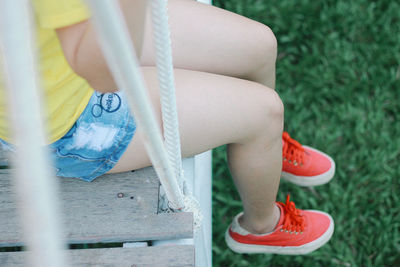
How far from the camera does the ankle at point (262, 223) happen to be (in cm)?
148

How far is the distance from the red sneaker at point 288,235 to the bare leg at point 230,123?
0.32 metres

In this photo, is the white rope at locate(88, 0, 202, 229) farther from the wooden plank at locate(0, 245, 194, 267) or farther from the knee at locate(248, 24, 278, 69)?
the knee at locate(248, 24, 278, 69)

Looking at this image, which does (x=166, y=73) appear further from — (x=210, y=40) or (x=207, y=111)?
(x=210, y=40)

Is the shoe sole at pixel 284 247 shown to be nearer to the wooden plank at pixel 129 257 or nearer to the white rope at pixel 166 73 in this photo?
the wooden plank at pixel 129 257

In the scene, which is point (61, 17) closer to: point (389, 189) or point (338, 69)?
point (389, 189)

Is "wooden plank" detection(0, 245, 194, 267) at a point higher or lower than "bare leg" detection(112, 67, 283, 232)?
lower

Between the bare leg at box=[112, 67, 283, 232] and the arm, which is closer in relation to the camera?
the arm

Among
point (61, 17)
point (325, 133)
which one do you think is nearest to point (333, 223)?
point (325, 133)

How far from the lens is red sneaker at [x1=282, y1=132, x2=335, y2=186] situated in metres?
1.70

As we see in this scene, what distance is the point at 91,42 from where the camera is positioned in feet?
2.20

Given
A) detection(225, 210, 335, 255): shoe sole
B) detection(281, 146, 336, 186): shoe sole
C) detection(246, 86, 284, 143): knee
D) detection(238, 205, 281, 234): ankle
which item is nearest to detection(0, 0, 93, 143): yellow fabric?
detection(246, 86, 284, 143): knee

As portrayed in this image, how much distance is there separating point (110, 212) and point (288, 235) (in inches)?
29.5

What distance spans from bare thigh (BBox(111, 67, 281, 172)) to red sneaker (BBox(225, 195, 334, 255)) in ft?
1.77

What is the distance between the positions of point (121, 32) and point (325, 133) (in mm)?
1621
